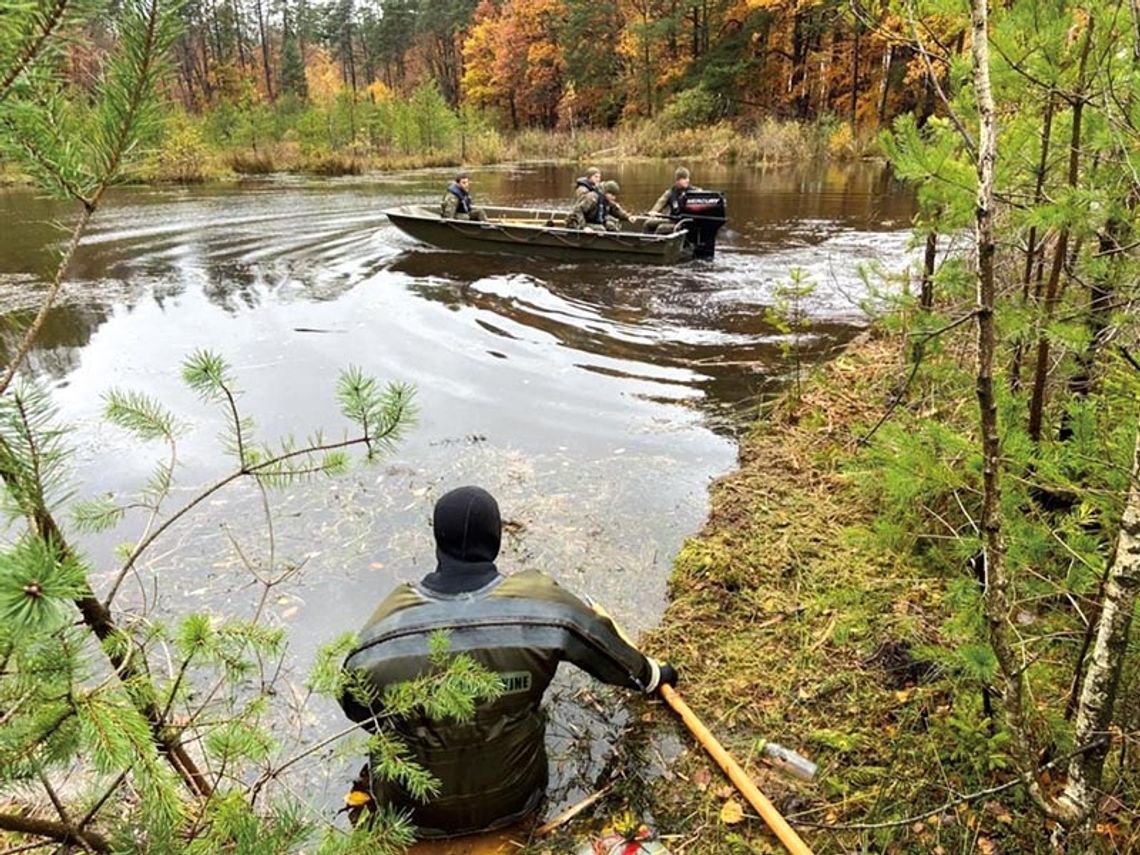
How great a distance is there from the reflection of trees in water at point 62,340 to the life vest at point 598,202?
785 centimetres

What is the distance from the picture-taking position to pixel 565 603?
8.79ft

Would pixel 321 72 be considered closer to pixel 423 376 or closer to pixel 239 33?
pixel 239 33

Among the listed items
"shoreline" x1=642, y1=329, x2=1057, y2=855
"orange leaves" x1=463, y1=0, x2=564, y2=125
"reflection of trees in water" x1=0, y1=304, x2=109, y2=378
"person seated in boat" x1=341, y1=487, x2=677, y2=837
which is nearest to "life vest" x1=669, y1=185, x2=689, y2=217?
"shoreline" x1=642, y1=329, x2=1057, y2=855

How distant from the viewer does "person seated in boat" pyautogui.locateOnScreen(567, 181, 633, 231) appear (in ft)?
42.8

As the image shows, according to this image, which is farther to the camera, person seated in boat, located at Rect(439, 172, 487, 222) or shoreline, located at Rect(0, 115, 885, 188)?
shoreline, located at Rect(0, 115, 885, 188)

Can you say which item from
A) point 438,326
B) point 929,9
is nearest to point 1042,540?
point 929,9

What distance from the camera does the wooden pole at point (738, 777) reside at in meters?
2.64

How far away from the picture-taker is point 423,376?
28.4 feet

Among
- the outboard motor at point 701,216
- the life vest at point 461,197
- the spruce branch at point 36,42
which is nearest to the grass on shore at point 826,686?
the spruce branch at point 36,42

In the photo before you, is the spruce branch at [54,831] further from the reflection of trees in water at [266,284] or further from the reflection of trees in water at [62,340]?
the reflection of trees in water at [266,284]

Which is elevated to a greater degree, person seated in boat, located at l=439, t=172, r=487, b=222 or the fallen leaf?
person seated in boat, located at l=439, t=172, r=487, b=222

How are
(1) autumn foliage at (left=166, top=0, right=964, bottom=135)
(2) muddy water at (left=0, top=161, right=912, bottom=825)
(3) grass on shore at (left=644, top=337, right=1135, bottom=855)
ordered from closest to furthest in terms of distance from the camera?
(3) grass on shore at (left=644, top=337, right=1135, bottom=855)
(2) muddy water at (left=0, top=161, right=912, bottom=825)
(1) autumn foliage at (left=166, top=0, right=964, bottom=135)

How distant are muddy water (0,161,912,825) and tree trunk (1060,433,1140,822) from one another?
5.91 feet

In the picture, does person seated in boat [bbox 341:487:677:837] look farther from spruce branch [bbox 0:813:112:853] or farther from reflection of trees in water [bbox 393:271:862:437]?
reflection of trees in water [bbox 393:271:862:437]
